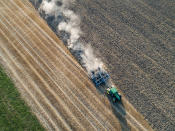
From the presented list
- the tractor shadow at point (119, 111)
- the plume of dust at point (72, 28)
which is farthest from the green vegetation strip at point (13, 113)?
the plume of dust at point (72, 28)

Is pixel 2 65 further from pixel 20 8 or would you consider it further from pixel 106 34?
pixel 106 34

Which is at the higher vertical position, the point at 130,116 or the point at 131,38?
the point at 131,38

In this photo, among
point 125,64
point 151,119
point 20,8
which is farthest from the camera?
point 20,8

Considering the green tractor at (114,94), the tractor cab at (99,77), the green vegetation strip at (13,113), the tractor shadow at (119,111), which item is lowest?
the tractor shadow at (119,111)

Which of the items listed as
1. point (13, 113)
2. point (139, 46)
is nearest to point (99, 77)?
point (139, 46)

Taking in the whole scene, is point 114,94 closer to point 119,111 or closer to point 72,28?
point 119,111

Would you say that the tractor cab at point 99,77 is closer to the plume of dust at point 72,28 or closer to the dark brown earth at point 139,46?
the plume of dust at point 72,28

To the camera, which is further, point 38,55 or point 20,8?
point 20,8

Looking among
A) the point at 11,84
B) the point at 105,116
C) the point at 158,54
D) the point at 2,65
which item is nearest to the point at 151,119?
the point at 105,116
